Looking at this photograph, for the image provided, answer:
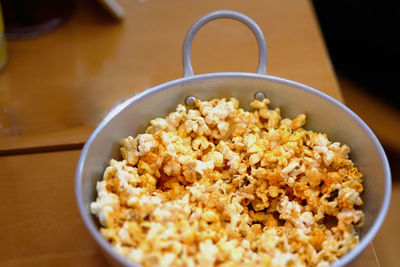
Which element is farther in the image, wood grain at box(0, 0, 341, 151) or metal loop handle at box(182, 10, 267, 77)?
wood grain at box(0, 0, 341, 151)

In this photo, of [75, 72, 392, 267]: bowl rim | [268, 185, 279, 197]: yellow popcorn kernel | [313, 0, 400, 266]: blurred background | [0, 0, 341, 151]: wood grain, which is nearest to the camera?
[75, 72, 392, 267]: bowl rim

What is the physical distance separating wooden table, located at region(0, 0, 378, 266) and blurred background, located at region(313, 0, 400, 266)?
1.63 ft

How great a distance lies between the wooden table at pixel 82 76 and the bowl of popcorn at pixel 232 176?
0.17m

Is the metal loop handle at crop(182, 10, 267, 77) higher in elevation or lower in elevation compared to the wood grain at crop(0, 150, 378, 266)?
higher

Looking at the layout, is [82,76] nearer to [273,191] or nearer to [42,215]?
[42,215]

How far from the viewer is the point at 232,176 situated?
78 centimetres

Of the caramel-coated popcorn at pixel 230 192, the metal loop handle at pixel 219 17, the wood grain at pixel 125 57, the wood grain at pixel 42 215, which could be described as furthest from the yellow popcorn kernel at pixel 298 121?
the wood grain at pixel 42 215

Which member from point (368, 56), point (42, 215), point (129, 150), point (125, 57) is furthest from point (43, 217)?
point (368, 56)

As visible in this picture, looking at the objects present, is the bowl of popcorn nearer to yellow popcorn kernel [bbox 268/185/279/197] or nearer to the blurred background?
yellow popcorn kernel [bbox 268/185/279/197]

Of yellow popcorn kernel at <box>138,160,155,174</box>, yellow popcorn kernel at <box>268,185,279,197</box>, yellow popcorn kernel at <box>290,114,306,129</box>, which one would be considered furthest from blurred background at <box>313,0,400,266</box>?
yellow popcorn kernel at <box>138,160,155,174</box>

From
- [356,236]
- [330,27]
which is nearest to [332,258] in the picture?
[356,236]

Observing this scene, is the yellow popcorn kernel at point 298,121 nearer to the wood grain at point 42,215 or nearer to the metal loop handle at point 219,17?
the metal loop handle at point 219,17

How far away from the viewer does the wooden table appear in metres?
0.84

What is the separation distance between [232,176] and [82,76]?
566 millimetres
